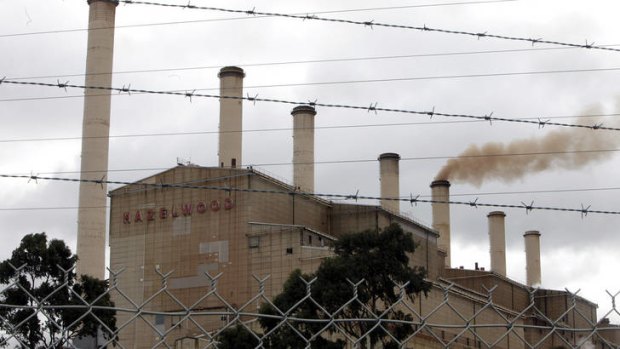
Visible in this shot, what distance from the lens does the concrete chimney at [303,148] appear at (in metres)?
61.4

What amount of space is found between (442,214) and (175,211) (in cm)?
2165

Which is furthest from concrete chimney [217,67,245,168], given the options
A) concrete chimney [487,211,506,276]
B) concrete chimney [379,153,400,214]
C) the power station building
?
concrete chimney [487,211,506,276]

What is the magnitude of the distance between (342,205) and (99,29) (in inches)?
677

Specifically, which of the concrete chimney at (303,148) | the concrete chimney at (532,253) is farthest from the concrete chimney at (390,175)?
the concrete chimney at (532,253)

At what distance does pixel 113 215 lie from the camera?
60.0 m

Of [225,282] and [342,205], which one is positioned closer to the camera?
[225,282]

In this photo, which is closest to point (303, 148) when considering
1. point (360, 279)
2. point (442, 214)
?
point (442, 214)

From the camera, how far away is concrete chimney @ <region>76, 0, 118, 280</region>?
53.2 metres

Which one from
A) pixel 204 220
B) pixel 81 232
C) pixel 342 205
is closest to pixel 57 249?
pixel 81 232

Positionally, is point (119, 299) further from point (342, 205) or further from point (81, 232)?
point (342, 205)

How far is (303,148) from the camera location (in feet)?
202

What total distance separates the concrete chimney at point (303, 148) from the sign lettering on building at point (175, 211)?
6.34 metres

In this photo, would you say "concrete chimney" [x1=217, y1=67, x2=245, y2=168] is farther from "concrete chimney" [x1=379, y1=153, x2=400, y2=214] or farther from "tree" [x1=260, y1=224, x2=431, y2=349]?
"tree" [x1=260, y1=224, x2=431, y2=349]

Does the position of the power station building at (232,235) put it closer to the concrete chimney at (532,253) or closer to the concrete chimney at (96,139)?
the concrete chimney at (96,139)
